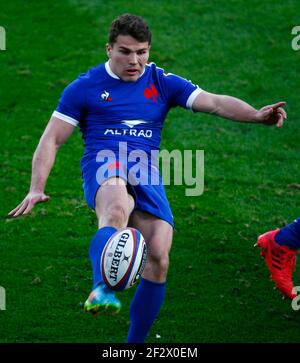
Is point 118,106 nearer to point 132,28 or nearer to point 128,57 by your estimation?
point 128,57

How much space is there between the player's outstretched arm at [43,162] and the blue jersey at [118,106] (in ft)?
0.26

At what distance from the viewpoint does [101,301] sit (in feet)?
19.4

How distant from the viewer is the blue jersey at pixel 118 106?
685 cm

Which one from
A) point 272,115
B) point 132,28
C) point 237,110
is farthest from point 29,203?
point 272,115

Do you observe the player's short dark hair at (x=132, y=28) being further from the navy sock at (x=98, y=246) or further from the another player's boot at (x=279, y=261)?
the another player's boot at (x=279, y=261)

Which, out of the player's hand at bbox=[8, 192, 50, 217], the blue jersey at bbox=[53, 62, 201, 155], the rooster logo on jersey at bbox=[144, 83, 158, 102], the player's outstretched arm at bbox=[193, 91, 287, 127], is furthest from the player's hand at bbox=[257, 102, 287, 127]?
the player's hand at bbox=[8, 192, 50, 217]

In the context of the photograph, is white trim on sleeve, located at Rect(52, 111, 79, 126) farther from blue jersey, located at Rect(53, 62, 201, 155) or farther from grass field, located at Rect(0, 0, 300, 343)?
grass field, located at Rect(0, 0, 300, 343)

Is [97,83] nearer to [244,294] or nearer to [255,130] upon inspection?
[244,294]

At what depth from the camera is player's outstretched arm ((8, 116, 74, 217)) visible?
6.41 m

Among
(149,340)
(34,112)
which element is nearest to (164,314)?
(149,340)

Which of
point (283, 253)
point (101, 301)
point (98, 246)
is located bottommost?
point (101, 301)

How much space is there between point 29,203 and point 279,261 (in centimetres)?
229

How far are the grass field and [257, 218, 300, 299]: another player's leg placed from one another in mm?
158

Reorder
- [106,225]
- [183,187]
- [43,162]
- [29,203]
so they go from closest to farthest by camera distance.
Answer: [106,225] → [29,203] → [43,162] → [183,187]
